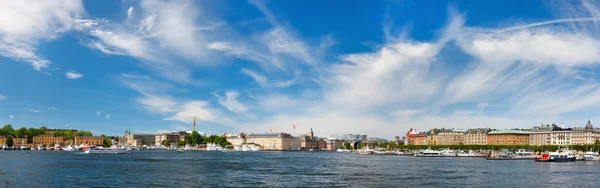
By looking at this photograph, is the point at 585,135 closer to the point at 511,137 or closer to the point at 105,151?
the point at 511,137

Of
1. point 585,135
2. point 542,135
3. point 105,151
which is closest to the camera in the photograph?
point 105,151

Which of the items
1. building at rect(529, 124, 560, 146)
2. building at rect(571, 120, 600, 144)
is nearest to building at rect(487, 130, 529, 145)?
building at rect(529, 124, 560, 146)

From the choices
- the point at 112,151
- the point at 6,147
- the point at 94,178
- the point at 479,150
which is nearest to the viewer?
the point at 94,178

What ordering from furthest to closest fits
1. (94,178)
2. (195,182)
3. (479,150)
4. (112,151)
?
(479,150) → (112,151) → (94,178) → (195,182)

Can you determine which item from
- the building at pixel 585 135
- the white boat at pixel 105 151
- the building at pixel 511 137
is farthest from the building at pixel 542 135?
the white boat at pixel 105 151

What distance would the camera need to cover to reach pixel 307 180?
158ft

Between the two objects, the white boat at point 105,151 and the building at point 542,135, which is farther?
the building at point 542,135

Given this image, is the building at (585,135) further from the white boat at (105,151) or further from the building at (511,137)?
the white boat at (105,151)

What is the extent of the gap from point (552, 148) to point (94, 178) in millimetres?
130918

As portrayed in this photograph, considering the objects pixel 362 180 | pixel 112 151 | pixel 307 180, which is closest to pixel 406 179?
pixel 362 180

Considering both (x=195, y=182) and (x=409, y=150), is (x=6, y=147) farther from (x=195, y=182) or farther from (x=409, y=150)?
(x=195, y=182)

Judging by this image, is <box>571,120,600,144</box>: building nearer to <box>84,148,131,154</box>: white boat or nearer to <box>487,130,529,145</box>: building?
<box>487,130,529,145</box>: building

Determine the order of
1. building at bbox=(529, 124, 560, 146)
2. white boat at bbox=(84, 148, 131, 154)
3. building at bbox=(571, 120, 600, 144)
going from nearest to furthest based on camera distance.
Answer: white boat at bbox=(84, 148, 131, 154), building at bbox=(571, 120, 600, 144), building at bbox=(529, 124, 560, 146)

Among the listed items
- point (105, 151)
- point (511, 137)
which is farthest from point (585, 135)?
point (105, 151)
